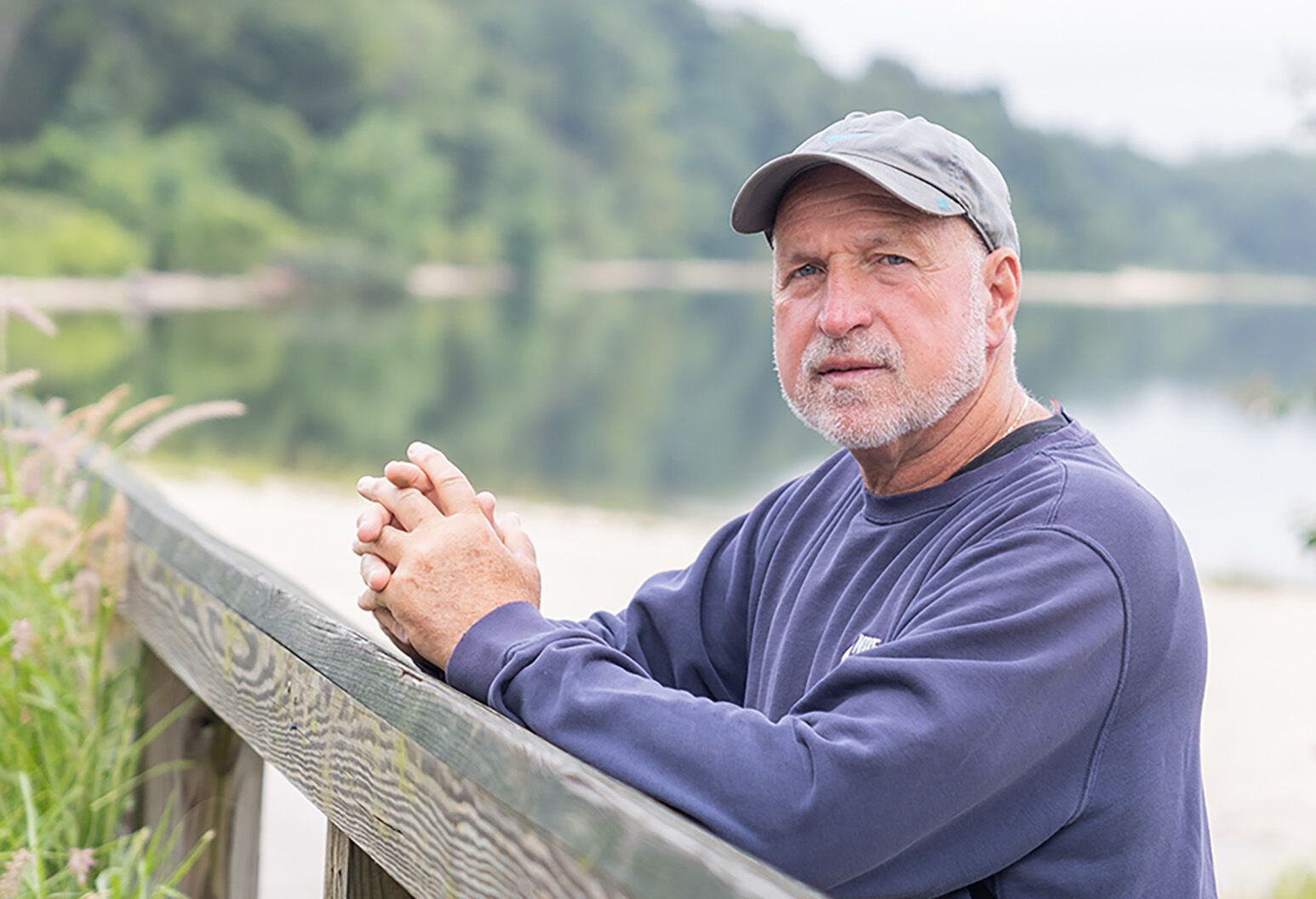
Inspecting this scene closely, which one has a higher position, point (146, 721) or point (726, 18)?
point (726, 18)

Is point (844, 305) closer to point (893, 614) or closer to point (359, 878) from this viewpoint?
point (893, 614)

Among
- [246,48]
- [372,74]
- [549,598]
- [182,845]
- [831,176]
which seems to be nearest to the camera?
[831,176]

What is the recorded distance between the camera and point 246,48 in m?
73.6

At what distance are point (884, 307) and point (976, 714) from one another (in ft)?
2.29

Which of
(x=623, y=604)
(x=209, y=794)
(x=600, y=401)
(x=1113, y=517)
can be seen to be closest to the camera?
(x=1113, y=517)

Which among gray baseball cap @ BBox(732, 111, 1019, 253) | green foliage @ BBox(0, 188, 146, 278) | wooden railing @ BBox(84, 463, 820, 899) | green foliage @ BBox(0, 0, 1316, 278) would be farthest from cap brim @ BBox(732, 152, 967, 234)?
green foliage @ BBox(0, 0, 1316, 278)

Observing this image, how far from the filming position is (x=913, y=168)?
1.99m

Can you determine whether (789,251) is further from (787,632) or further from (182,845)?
(182,845)

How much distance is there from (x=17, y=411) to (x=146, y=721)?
2403 mm

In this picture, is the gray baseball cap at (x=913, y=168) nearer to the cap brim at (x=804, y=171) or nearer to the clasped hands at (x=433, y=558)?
the cap brim at (x=804, y=171)

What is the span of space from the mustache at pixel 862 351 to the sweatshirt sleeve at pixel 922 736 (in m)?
0.43

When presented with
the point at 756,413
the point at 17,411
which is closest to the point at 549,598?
the point at 17,411

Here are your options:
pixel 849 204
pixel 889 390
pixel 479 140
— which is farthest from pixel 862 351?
pixel 479 140

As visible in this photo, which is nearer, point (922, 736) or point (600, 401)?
point (922, 736)
